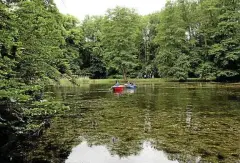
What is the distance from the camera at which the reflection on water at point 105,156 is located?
7898 mm

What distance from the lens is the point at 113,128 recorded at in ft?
38.1

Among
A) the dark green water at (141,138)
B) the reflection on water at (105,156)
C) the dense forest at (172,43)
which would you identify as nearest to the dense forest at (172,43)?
the dense forest at (172,43)

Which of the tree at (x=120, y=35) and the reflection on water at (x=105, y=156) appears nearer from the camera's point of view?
the reflection on water at (x=105, y=156)

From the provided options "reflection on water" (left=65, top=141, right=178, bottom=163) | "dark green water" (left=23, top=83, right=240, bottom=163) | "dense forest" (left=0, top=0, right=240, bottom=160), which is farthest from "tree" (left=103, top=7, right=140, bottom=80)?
"reflection on water" (left=65, top=141, right=178, bottom=163)

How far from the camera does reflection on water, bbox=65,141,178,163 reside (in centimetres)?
790

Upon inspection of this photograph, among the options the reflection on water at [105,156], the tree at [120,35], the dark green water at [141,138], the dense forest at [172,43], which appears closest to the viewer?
the reflection on water at [105,156]

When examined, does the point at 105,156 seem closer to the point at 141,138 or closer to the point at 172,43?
the point at 141,138

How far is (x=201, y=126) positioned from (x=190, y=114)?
3.06 meters

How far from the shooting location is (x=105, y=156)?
328 inches

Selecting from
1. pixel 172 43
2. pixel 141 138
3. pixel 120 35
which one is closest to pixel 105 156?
pixel 141 138

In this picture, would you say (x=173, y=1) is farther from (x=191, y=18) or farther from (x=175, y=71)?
(x=175, y=71)

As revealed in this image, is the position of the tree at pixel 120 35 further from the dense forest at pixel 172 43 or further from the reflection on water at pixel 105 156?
the reflection on water at pixel 105 156

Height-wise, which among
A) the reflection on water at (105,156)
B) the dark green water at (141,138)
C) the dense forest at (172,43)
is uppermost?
the dense forest at (172,43)

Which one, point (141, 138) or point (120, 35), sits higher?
point (120, 35)
